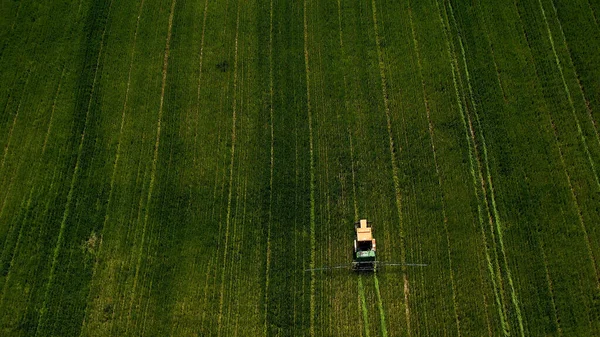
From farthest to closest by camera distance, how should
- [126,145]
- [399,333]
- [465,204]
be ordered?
[126,145], [465,204], [399,333]

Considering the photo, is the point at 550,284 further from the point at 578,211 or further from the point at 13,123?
the point at 13,123

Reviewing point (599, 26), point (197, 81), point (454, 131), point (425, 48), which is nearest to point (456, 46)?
point (425, 48)

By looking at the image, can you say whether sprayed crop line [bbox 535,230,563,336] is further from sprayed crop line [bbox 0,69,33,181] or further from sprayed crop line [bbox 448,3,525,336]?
sprayed crop line [bbox 0,69,33,181]

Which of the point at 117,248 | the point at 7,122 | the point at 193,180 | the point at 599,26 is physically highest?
the point at 599,26

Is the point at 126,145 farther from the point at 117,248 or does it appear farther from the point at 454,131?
the point at 454,131

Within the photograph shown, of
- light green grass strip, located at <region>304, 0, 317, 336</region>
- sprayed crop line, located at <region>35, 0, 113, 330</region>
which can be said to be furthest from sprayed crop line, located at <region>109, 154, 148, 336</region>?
light green grass strip, located at <region>304, 0, 317, 336</region>

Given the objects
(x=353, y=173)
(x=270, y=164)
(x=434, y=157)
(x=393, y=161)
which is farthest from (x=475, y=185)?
(x=270, y=164)
